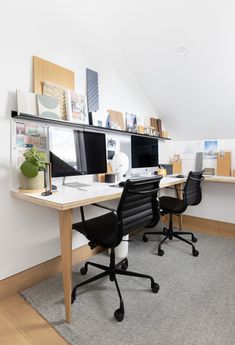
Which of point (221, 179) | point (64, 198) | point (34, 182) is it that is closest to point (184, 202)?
point (221, 179)

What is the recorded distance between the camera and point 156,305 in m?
1.58

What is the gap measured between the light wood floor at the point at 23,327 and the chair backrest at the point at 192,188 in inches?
67.0

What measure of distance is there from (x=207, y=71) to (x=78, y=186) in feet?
6.50

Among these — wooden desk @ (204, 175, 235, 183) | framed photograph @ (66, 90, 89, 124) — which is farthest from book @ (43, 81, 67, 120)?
wooden desk @ (204, 175, 235, 183)

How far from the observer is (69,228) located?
4.55ft

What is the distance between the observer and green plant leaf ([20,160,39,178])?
1599 mm

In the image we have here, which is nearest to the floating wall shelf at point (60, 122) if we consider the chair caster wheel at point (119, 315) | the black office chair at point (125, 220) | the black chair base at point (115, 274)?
the black office chair at point (125, 220)

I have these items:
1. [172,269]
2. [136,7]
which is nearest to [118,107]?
[136,7]

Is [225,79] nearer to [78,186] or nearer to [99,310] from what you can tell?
[78,186]

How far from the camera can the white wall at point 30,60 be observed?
1680 mm

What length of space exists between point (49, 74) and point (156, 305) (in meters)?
2.02

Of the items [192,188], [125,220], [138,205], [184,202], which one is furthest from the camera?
[192,188]

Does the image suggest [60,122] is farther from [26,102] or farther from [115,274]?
[115,274]

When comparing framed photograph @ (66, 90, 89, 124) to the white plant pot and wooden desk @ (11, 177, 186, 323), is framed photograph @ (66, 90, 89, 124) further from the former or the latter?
wooden desk @ (11, 177, 186, 323)
